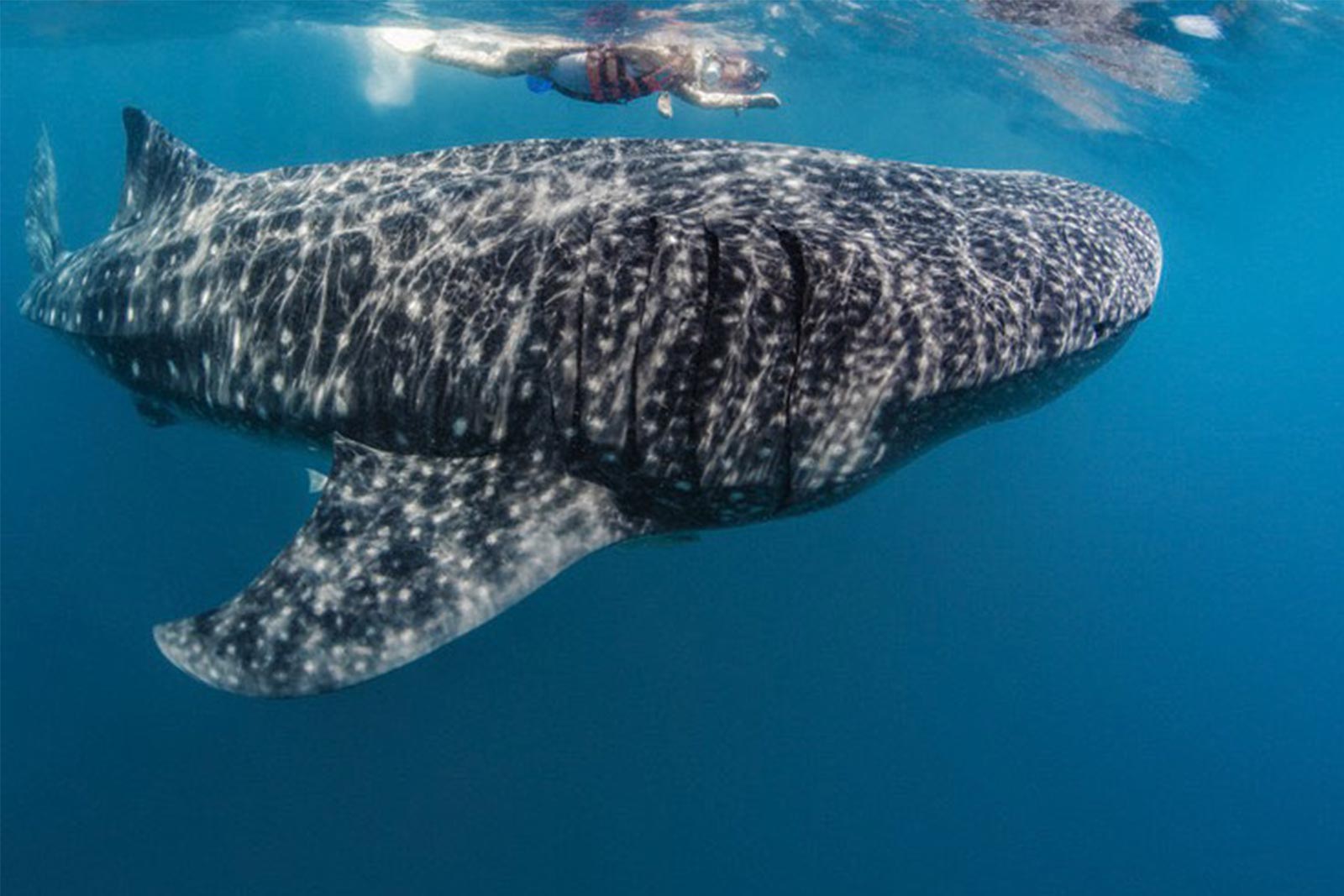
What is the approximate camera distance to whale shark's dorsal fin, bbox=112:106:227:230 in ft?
22.7

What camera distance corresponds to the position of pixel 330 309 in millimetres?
5137

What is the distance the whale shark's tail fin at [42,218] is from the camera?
375 inches

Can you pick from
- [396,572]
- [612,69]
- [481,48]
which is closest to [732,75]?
[612,69]

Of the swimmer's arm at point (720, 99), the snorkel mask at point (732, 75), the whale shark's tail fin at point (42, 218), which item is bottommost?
the whale shark's tail fin at point (42, 218)

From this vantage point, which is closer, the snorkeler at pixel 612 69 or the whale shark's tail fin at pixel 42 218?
the whale shark's tail fin at pixel 42 218

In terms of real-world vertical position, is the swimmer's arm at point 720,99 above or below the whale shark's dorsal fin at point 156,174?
above

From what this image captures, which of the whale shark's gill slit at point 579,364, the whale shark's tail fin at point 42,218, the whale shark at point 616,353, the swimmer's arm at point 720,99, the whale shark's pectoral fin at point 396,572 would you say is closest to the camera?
the whale shark's pectoral fin at point 396,572

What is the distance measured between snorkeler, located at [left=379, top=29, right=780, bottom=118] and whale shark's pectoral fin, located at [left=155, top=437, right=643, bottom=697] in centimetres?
888

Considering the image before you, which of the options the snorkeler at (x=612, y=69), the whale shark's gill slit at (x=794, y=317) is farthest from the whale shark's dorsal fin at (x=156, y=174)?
the snorkeler at (x=612, y=69)

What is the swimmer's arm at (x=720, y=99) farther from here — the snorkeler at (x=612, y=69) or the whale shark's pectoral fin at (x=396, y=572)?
the whale shark's pectoral fin at (x=396, y=572)

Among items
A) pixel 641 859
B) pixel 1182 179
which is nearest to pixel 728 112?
pixel 1182 179

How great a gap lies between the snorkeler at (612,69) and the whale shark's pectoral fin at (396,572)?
888 cm

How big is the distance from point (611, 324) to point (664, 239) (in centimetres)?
56

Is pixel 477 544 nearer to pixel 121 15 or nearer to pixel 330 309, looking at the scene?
pixel 330 309
